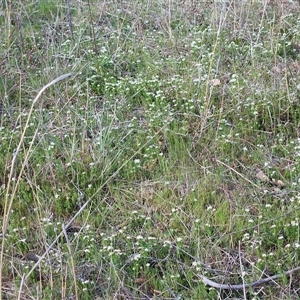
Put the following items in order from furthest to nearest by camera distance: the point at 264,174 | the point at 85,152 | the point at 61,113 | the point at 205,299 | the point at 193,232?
the point at 61,113
the point at 85,152
the point at 264,174
the point at 193,232
the point at 205,299

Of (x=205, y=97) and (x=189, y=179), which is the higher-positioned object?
(x=205, y=97)

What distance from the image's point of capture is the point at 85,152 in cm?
391

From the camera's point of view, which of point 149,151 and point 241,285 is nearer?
point 241,285

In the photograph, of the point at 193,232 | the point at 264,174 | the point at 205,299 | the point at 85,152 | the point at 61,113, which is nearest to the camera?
the point at 205,299

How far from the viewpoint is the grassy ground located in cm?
304

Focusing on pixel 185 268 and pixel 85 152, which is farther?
pixel 85 152

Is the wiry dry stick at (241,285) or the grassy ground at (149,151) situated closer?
the wiry dry stick at (241,285)

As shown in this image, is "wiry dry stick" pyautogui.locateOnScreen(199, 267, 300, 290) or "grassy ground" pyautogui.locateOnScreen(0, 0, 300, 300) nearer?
"wiry dry stick" pyautogui.locateOnScreen(199, 267, 300, 290)

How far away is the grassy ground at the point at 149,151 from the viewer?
304cm

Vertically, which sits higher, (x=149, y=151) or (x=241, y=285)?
(x=149, y=151)

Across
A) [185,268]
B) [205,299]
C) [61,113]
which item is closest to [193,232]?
[185,268]

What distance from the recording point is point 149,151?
3865 millimetres

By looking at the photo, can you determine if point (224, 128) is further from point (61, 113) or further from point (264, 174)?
point (61, 113)

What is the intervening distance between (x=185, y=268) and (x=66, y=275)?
606 millimetres
